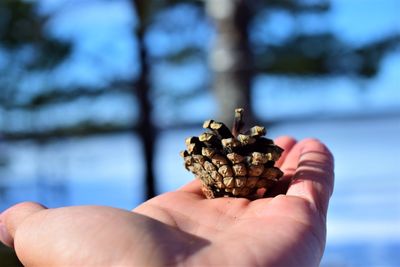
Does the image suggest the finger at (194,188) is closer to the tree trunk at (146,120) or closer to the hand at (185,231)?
the hand at (185,231)

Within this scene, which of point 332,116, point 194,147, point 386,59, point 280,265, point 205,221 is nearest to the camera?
point 280,265

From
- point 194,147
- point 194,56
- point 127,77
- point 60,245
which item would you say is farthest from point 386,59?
point 60,245

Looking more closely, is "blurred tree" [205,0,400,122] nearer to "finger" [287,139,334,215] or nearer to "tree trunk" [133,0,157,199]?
"tree trunk" [133,0,157,199]

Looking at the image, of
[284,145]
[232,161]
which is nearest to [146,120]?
[284,145]

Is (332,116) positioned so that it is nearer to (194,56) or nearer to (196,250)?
(194,56)

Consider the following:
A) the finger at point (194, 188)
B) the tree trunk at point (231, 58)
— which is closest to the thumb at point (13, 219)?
the finger at point (194, 188)

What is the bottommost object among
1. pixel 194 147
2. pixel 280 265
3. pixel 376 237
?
pixel 376 237
